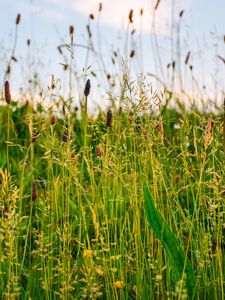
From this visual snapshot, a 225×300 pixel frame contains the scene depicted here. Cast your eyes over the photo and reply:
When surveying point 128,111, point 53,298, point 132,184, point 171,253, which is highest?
point 128,111

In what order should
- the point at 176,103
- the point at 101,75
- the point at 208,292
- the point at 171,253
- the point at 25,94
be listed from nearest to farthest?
the point at 171,253
the point at 208,292
the point at 101,75
the point at 176,103
the point at 25,94

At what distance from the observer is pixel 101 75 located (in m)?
4.05

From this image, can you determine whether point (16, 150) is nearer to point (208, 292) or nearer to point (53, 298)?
point (53, 298)

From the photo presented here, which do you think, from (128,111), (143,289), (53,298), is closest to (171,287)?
(143,289)

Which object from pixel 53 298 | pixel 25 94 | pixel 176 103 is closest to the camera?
pixel 53 298

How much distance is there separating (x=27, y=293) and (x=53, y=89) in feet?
2.37

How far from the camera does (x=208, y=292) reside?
1.82m

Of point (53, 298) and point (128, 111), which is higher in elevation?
point (128, 111)

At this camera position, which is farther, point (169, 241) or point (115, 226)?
point (115, 226)

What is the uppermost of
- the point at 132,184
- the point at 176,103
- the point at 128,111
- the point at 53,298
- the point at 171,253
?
the point at 176,103

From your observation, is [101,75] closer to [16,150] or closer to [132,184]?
[16,150]

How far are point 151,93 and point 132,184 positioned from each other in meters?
0.33

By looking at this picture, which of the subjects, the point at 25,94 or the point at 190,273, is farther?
the point at 25,94

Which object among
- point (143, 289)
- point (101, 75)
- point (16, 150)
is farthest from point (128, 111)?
point (16, 150)
